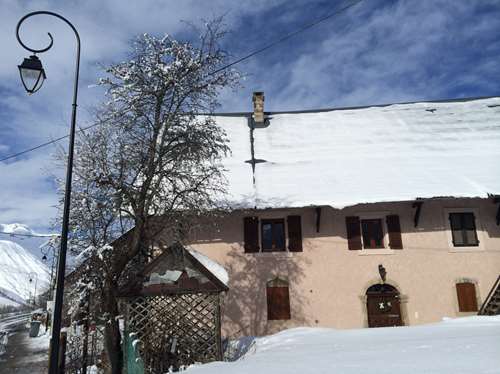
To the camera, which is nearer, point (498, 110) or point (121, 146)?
point (121, 146)

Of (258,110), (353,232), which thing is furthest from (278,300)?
(258,110)

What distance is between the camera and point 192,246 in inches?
599

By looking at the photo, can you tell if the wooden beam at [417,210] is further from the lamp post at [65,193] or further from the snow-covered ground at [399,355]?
the lamp post at [65,193]

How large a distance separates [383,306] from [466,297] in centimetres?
301

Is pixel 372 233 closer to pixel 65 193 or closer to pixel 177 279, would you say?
pixel 177 279

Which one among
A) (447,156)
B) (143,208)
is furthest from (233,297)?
(447,156)

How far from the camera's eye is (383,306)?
14625mm

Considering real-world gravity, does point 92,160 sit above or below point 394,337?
above

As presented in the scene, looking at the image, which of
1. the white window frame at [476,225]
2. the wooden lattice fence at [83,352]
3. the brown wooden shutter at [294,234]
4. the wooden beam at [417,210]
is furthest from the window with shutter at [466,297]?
the wooden lattice fence at [83,352]

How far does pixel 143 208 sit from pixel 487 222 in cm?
1283

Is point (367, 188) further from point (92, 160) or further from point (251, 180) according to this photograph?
point (92, 160)

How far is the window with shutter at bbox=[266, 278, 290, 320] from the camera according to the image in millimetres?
14609

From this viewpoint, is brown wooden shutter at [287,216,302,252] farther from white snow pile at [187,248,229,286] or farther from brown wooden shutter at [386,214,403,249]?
brown wooden shutter at [386,214,403,249]

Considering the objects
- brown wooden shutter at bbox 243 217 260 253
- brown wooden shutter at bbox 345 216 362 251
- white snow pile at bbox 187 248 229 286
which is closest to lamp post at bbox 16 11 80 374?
white snow pile at bbox 187 248 229 286
